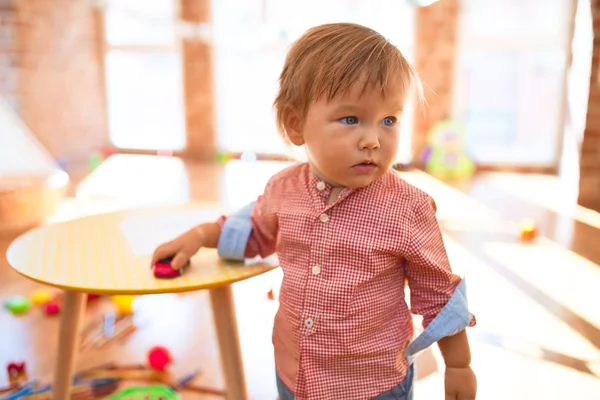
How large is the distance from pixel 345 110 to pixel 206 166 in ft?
11.2

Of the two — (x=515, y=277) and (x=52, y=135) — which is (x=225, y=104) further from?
(x=515, y=277)

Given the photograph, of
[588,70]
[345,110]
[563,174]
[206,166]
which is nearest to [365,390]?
[345,110]

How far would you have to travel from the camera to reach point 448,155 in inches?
144

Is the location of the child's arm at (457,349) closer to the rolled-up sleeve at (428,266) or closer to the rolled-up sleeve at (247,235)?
the rolled-up sleeve at (428,266)

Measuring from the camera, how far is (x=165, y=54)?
14.3 feet

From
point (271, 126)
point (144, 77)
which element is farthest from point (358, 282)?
point (144, 77)

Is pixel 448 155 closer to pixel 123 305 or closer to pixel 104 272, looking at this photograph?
pixel 123 305

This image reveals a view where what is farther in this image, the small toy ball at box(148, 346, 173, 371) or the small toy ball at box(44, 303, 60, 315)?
the small toy ball at box(44, 303, 60, 315)

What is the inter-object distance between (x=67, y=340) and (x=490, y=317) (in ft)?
3.79

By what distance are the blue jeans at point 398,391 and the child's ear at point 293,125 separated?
0.33 metres

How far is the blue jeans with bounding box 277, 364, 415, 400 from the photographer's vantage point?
752mm

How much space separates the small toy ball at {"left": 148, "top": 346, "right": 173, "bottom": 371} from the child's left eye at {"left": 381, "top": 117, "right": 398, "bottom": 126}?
A: 98cm

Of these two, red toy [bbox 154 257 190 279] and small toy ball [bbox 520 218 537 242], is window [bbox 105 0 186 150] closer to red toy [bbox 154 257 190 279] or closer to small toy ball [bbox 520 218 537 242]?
small toy ball [bbox 520 218 537 242]

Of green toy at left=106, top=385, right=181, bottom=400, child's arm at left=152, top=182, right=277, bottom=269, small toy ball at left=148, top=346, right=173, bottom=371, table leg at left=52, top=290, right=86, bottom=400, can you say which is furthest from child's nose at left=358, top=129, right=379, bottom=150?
small toy ball at left=148, top=346, right=173, bottom=371
